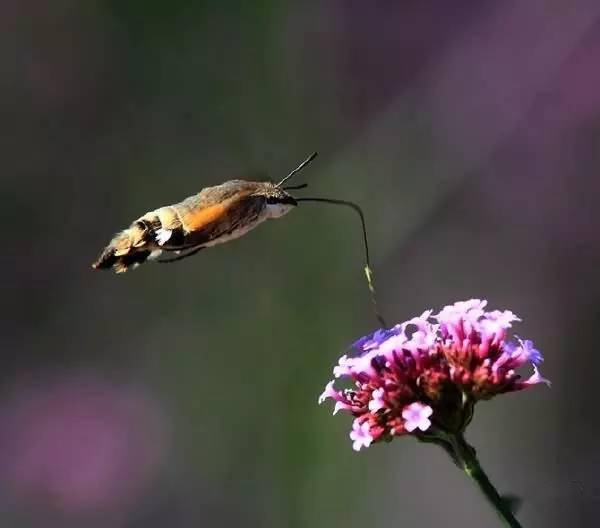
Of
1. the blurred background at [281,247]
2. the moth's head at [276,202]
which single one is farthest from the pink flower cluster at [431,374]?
the blurred background at [281,247]

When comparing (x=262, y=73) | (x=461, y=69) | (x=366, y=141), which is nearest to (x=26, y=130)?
(x=262, y=73)

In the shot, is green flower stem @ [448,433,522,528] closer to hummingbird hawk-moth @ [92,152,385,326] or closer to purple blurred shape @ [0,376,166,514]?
hummingbird hawk-moth @ [92,152,385,326]

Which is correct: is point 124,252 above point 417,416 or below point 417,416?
above

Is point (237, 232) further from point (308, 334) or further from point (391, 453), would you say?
point (391, 453)

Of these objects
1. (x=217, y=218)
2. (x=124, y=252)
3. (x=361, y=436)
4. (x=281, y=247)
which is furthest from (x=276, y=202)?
(x=281, y=247)

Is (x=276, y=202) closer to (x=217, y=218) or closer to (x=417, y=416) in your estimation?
(x=217, y=218)

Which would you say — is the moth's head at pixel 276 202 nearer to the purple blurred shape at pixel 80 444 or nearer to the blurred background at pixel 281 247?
the blurred background at pixel 281 247

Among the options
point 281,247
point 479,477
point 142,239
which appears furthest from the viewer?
point 281,247
